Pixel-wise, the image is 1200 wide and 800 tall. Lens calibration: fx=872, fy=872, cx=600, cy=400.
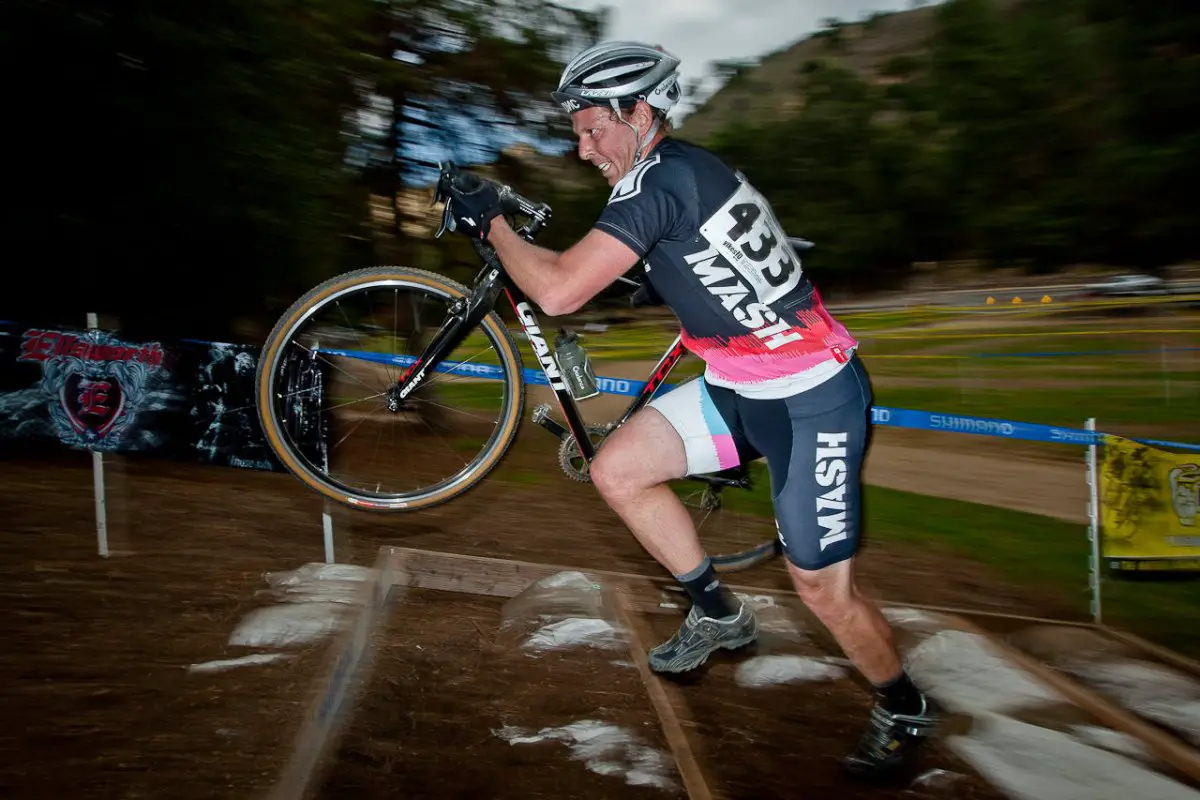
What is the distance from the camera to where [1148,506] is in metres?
5.25

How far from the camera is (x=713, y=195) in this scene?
2824mm

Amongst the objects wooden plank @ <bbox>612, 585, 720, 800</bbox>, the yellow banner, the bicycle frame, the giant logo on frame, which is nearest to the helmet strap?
the bicycle frame

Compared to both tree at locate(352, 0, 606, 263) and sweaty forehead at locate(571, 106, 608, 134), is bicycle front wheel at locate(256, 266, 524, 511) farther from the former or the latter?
tree at locate(352, 0, 606, 263)

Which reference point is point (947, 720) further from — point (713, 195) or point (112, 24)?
point (112, 24)

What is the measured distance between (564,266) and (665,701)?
66.0 inches

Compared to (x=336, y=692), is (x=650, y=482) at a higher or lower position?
higher

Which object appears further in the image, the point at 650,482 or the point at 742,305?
the point at 650,482

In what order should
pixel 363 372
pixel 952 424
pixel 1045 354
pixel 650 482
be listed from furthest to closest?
pixel 1045 354, pixel 952 424, pixel 363 372, pixel 650 482

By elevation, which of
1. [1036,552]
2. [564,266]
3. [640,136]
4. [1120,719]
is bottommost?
[1036,552]

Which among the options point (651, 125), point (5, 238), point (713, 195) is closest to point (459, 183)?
point (651, 125)

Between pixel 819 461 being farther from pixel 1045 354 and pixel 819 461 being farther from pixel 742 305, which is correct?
pixel 1045 354

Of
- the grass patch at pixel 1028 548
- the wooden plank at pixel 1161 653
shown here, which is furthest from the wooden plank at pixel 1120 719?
the grass patch at pixel 1028 548

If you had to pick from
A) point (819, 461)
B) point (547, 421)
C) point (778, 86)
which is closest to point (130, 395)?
point (547, 421)

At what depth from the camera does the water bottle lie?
371cm
